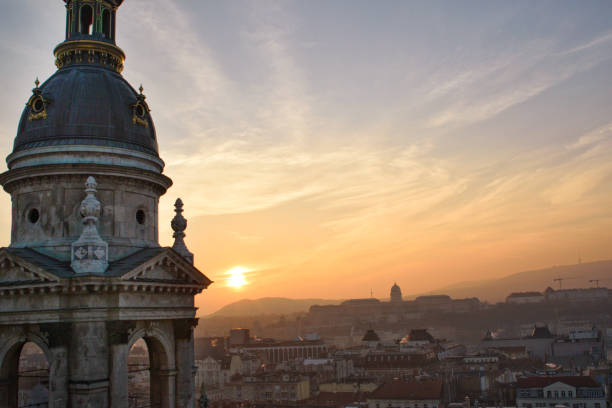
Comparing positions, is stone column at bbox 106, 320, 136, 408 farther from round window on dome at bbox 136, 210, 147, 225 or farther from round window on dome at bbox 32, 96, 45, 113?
round window on dome at bbox 32, 96, 45, 113

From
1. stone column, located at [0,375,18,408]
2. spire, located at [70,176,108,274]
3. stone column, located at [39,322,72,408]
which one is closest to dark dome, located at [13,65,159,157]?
spire, located at [70,176,108,274]

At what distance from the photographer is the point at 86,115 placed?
1236 inches

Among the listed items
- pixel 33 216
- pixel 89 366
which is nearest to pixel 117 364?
pixel 89 366

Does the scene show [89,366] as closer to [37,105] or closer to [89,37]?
[37,105]

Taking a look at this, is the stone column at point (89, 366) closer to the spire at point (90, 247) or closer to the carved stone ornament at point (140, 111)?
the spire at point (90, 247)

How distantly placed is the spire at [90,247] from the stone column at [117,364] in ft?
8.47

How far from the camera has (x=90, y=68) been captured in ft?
109

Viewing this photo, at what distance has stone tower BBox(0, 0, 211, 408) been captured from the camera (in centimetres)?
2766

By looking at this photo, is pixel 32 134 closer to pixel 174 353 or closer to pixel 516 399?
pixel 174 353

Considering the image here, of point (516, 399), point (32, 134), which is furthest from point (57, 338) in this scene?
point (516, 399)

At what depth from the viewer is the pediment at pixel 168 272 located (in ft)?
95.6

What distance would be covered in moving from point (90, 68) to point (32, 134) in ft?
15.0

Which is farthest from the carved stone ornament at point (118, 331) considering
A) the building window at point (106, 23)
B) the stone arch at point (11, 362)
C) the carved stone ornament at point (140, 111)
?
the building window at point (106, 23)

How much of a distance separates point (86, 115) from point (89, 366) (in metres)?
11.9
